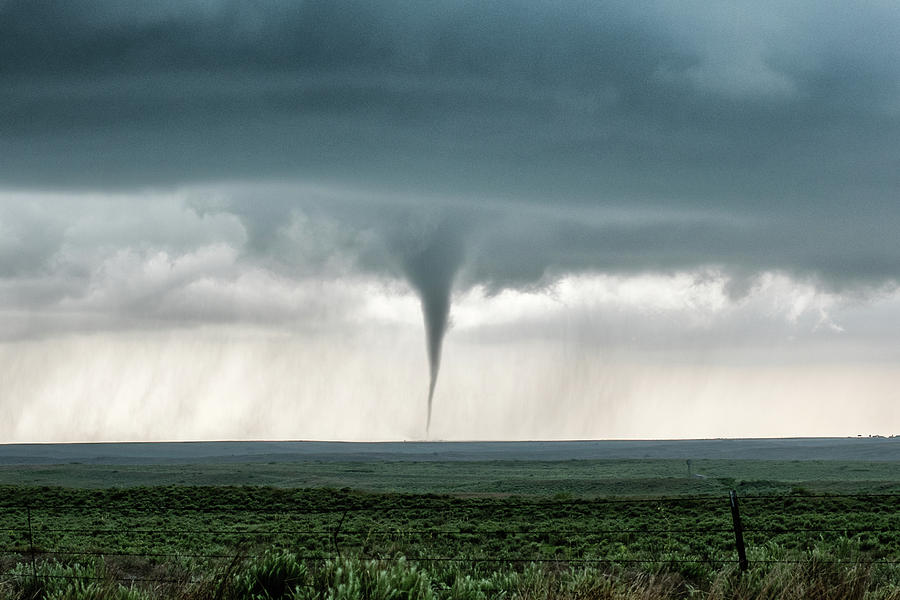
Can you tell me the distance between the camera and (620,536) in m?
38.0

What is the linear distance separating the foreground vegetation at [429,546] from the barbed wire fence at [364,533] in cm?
14

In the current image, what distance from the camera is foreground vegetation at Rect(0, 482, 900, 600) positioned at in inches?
475

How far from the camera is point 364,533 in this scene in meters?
38.0

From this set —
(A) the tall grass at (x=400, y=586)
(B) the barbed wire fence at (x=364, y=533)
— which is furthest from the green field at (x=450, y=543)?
(B) the barbed wire fence at (x=364, y=533)

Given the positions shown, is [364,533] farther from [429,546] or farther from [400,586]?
[400,586]

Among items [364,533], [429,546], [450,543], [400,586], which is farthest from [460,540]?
[400,586]

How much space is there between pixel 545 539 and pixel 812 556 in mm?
25546

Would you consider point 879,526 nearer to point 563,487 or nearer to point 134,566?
point 134,566

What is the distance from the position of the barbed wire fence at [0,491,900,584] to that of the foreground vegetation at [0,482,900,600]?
140mm

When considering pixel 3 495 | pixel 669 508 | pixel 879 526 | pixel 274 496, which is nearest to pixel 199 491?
pixel 274 496

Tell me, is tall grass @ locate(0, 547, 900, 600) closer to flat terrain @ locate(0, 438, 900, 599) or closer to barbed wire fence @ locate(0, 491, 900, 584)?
flat terrain @ locate(0, 438, 900, 599)

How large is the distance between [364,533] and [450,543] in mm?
5001

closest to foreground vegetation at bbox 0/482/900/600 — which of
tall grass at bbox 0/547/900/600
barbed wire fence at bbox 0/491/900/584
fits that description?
tall grass at bbox 0/547/900/600

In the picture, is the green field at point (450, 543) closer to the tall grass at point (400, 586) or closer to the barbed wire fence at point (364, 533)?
the tall grass at point (400, 586)
